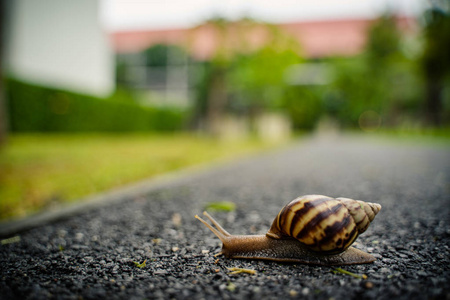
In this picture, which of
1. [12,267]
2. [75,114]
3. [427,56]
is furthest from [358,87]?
[12,267]

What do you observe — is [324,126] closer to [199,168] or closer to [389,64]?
[389,64]

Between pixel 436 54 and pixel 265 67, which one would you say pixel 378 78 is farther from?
pixel 265 67

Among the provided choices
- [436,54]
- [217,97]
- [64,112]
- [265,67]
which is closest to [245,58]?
[265,67]

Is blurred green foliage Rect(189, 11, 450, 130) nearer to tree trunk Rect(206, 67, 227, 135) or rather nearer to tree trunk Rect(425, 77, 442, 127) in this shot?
tree trunk Rect(425, 77, 442, 127)

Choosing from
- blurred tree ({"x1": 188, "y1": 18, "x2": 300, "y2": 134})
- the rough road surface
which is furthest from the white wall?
the rough road surface

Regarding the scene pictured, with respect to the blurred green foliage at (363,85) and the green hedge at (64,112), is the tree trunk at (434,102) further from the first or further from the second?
the green hedge at (64,112)

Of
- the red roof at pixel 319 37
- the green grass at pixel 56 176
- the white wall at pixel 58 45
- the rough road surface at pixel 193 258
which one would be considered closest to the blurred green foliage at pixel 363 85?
the red roof at pixel 319 37
